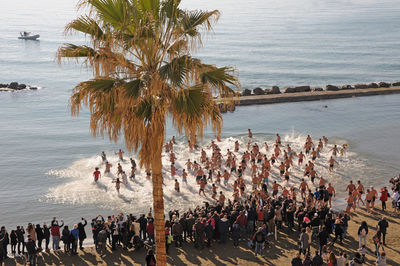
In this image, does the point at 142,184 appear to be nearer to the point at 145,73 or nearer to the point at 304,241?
the point at 304,241

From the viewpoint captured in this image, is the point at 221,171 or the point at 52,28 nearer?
the point at 221,171

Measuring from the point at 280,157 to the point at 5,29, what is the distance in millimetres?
158717

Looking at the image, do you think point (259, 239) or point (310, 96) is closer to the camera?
point (259, 239)

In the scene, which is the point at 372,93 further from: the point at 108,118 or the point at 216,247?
the point at 108,118

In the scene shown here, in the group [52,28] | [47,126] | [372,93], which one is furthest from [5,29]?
[372,93]

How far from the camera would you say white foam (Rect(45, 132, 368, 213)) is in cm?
2258

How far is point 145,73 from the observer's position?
7.65m

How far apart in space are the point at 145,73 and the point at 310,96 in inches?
1762

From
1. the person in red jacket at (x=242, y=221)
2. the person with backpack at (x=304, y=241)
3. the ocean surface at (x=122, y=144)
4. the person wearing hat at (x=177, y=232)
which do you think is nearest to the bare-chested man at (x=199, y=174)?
the ocean surface at (x=122, y=144)

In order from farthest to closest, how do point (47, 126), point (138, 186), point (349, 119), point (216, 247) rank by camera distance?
point (47, 126) < point (349, 119) < point (138, 186) < point (216, 247)

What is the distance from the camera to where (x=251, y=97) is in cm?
4978

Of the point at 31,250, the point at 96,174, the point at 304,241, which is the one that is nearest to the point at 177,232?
the point at 304,241

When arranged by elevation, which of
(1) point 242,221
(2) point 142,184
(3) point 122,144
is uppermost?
(3) point 122,144

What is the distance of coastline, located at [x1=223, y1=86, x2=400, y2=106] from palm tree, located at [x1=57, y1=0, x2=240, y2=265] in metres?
40.2
